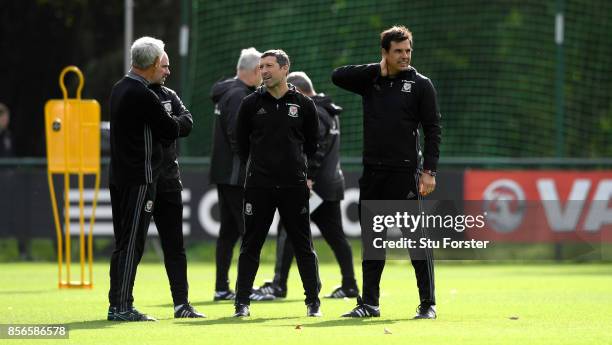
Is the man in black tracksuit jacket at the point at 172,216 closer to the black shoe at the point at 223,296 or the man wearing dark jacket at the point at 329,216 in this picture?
the black shoe at the point at 223,296

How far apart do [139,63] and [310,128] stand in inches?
53.6

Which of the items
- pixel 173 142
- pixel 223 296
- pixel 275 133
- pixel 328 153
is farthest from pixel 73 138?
pixel 275 133

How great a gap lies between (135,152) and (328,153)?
315cm

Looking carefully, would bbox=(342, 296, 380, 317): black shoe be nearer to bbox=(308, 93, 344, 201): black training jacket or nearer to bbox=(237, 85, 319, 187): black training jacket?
bbox=(237, 85, 319, 187): black training jacket

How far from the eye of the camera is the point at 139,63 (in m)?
10.3

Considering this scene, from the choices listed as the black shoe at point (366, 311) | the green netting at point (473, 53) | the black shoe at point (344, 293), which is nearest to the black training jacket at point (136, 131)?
the black shoe at point (366, 311)

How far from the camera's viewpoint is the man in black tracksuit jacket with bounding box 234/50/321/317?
10398mm

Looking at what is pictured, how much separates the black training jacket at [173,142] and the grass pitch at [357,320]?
1013mm

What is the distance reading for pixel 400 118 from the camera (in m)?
10.3

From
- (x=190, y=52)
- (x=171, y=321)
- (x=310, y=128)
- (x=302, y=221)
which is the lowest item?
(x=171, y=321)

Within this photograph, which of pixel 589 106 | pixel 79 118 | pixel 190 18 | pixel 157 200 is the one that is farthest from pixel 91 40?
pixel 157 200

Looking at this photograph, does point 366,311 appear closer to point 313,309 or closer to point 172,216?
point 313,309

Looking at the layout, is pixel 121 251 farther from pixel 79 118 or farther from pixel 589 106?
pixel 589 106

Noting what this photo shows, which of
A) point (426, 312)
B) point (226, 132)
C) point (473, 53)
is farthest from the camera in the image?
point (473, 53)
